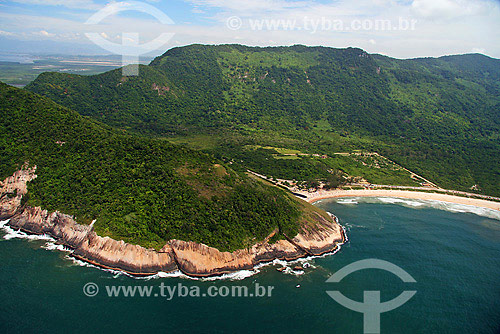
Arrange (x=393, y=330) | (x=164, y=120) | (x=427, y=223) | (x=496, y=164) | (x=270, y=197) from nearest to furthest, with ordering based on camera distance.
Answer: (x=393, y=330), (x=270, y=197), (x=427, y=223), (x=496, y=164), (x=164, y=120)

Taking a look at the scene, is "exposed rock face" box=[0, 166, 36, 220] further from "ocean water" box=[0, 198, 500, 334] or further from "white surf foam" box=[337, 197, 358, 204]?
"white surf foam" box=[337, 197, 358, 204]

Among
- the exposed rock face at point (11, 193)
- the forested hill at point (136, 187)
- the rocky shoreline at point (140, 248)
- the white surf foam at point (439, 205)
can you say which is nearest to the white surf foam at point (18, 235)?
the rocky shoreline at point (140, 248)

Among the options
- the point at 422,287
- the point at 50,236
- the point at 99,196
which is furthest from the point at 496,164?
the point at 50,236

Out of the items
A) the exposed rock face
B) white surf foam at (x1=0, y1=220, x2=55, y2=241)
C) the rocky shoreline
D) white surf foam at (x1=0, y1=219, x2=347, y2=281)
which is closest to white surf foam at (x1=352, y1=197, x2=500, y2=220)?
the rocky shoreline

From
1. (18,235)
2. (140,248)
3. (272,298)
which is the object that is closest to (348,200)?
(272,298)

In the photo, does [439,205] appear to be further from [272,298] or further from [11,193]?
[11,193]

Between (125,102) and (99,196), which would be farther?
(125,102)

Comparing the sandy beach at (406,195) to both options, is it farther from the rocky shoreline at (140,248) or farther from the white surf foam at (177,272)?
the white surf foam at (177,272)

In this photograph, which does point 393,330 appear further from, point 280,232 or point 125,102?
point 125,102
